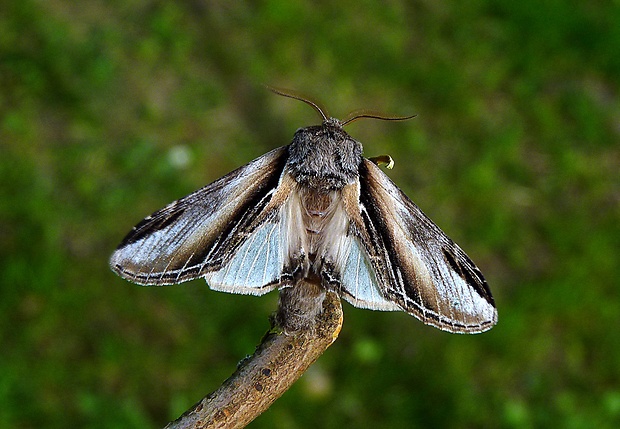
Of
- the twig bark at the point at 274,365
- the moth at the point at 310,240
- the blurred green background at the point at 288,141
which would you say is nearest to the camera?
the twig bark at the point at 274,365

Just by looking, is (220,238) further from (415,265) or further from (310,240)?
(415,265)

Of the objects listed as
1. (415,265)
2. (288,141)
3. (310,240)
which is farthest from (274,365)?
(288,141)

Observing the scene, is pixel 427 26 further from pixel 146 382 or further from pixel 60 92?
pixel 146 382

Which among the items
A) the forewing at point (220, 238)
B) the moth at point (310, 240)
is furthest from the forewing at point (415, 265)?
the forewing at point (220, 238)

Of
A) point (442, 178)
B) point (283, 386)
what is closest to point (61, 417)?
point (283, 386)

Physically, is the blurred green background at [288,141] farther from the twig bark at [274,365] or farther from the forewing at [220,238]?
the twig bark at [274,365]

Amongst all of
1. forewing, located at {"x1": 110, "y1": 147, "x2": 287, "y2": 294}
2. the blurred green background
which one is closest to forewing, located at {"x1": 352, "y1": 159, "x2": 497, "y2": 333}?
forewing, located at {"x1": 110, "y1": 147, "x2": 287, "y2": 294}

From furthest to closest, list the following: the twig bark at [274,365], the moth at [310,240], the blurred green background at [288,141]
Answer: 1. the blurred green background at [288,141]
2. the moth at [310,240]
3. the twig bark at [274,365]

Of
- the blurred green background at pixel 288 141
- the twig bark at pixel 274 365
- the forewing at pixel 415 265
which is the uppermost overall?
the blurred green background at pixel 288 141
